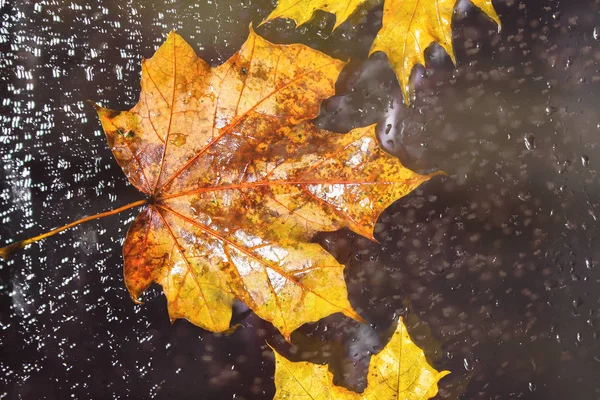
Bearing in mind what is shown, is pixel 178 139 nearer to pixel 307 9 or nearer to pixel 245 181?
pixel 245 181

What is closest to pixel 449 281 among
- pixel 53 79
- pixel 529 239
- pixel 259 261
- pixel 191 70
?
pixel 529 239

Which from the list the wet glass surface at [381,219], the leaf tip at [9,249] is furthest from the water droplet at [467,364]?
the leaf tip at [9,249]

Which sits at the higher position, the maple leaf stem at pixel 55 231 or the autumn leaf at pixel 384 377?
the maple leaf stem at pixel 55 231

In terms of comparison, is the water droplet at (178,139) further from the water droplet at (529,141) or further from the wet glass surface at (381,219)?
the water droplet at (529,141)

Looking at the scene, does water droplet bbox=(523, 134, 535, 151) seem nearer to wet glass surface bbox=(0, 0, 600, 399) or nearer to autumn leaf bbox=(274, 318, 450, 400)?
wet glass surface bbox=(0, 0, 600, 399)

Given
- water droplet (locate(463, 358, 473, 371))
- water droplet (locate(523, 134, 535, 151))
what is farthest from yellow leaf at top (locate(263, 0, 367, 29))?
water droplet (locate(463, 358, 473, 371))

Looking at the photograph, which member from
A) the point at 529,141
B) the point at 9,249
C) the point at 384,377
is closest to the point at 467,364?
the point at 384,377
